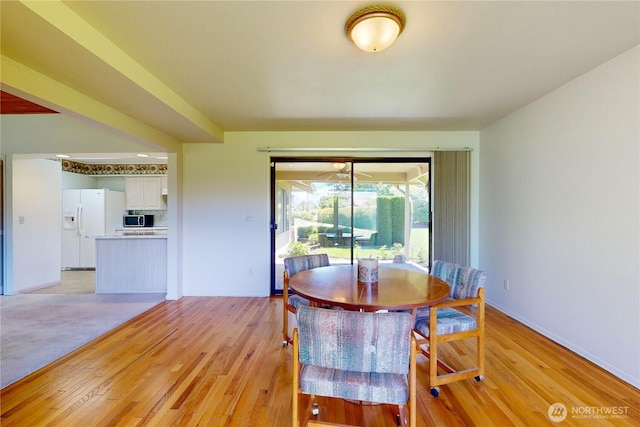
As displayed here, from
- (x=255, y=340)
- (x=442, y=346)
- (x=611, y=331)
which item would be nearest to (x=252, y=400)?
(x=255, y=340)

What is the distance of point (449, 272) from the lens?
8.23 feet

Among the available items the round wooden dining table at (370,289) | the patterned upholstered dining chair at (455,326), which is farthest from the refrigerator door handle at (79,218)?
the patterned upholstered dining chair at (455,326)

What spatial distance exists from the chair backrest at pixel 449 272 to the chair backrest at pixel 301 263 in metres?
1.10

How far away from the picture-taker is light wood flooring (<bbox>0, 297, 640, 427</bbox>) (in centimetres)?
174

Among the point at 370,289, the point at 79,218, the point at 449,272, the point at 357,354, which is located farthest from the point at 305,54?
the point at 79,218

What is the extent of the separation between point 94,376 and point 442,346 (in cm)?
295

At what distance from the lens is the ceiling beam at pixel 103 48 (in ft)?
5.00

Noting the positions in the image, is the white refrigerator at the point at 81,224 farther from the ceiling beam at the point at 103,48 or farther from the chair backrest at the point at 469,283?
the chair backrest at the point at 469,283

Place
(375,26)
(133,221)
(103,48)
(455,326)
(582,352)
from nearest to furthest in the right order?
(375,26)
(103,48)
(455,326)
(582,352)
(133,221)

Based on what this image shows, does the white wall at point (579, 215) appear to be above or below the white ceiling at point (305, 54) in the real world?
below

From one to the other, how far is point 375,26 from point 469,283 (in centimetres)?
196

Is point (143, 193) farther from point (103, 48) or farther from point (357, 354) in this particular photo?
point (357, 354)

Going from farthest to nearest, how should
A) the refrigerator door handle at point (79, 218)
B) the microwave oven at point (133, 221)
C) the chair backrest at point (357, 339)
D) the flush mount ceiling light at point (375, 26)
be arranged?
the microwave oven at point (133, 221)
the refrigerator door handle at point (79, 218)
the flush mount ceiling light at point (375, 26)
the chair backrest at point (357, 339)

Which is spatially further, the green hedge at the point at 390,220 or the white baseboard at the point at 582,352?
the green hedge at the point at 390,220
